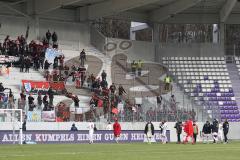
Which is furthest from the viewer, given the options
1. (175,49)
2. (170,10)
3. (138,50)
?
(175,49)

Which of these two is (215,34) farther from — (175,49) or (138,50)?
(138,50)

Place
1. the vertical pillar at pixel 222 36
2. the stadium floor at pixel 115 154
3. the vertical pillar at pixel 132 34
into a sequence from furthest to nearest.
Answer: the vertical pillar at pixel 222 36, the vertical pillar at pixel 132 34, the stadium floor at pixel 115 154

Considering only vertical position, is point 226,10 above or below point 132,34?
above

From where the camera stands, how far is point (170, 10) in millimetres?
61031

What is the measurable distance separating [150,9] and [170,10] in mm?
3985

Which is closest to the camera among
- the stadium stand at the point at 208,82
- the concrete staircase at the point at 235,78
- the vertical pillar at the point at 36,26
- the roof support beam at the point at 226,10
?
the stadium stand at the point at 208,82

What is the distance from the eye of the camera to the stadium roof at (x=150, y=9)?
183 ft

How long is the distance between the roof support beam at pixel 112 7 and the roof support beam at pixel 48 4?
15.0ft

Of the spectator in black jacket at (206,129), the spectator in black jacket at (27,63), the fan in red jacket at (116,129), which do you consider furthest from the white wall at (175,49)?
the fan in red jacket at (116,129)

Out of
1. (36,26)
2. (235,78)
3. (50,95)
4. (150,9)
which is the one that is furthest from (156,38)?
(50,95)

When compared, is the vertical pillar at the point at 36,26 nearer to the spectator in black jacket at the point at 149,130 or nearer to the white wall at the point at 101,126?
the white wall at the point at 101,126

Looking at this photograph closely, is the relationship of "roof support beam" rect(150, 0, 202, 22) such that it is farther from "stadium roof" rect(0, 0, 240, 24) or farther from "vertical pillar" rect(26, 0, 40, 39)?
"vertical pillar" rect(26, 0, 40, 39)

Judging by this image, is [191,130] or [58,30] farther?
[58,30]

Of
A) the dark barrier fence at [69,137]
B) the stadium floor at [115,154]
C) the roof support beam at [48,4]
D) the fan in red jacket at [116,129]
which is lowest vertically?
the stadium floor at [115,154]
